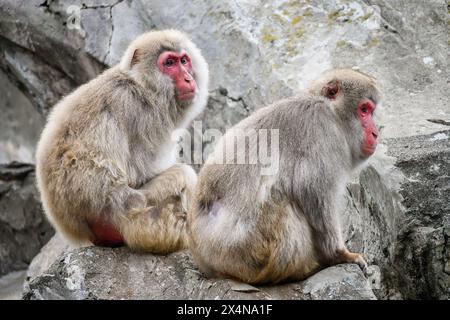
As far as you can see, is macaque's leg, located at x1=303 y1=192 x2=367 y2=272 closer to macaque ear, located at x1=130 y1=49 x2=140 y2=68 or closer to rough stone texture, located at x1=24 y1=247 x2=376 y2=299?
rough stone texture, located at x1=24 y1=247 x2=376 y2=299

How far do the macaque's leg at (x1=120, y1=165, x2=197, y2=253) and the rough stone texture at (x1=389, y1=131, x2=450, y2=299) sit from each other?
5.34 feet

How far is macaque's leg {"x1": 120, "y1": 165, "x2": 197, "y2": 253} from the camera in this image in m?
4.73

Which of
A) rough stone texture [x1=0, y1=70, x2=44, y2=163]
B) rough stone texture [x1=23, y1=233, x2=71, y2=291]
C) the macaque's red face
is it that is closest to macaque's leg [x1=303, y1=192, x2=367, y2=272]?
the macaque's red face

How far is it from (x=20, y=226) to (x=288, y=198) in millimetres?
5841

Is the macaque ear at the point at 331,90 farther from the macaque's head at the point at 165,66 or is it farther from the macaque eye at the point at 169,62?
the macaque eye at the point at 169,62

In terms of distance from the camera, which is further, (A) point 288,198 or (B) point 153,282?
(B) point 153,282

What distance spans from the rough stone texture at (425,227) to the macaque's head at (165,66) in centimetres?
172

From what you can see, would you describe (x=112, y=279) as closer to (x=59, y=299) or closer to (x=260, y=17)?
(x=59, y=299)

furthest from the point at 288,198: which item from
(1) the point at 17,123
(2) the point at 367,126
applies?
(1) the point at 17,123

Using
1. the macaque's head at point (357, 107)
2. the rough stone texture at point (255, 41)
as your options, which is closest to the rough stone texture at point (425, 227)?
the macaque's head at point (357, 107)

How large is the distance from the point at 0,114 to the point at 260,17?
4.62 metres

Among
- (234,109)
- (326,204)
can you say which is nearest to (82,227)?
(326,204)

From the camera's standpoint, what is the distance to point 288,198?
424 cm

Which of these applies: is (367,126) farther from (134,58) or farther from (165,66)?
(134,58)
